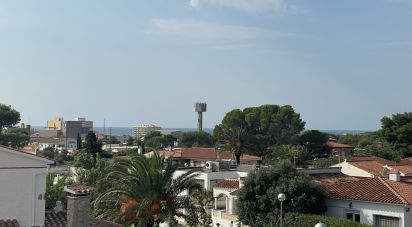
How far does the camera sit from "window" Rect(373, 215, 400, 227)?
2627cm

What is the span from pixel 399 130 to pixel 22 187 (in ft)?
207

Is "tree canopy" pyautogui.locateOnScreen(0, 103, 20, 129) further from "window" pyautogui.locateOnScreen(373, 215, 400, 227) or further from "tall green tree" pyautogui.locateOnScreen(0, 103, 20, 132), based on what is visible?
"window" pyautogui.locateOnScreen(373, 215, 400, 227)

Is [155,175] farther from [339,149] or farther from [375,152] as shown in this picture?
[339,149]

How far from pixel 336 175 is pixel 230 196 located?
27.8ft

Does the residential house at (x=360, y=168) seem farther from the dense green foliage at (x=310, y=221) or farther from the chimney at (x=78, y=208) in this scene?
the chimney at (x=78, y=208)

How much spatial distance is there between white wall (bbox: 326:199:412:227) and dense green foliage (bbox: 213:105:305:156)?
158ft

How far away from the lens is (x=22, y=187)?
1652 centimetres

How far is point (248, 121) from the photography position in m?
79.4

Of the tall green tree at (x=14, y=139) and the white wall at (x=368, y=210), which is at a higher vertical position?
the tall green tree at (x=14, y=139)

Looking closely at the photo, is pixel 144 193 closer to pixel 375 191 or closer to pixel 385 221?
pixel 385 221

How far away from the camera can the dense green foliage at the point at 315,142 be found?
261 ft

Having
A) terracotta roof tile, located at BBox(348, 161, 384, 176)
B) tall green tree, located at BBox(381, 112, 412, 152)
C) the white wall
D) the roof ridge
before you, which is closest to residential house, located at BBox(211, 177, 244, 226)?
the white wall

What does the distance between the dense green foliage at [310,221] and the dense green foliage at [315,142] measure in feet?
171

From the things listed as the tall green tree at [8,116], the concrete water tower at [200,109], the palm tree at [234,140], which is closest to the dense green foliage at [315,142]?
the palm tree at [234,140]
